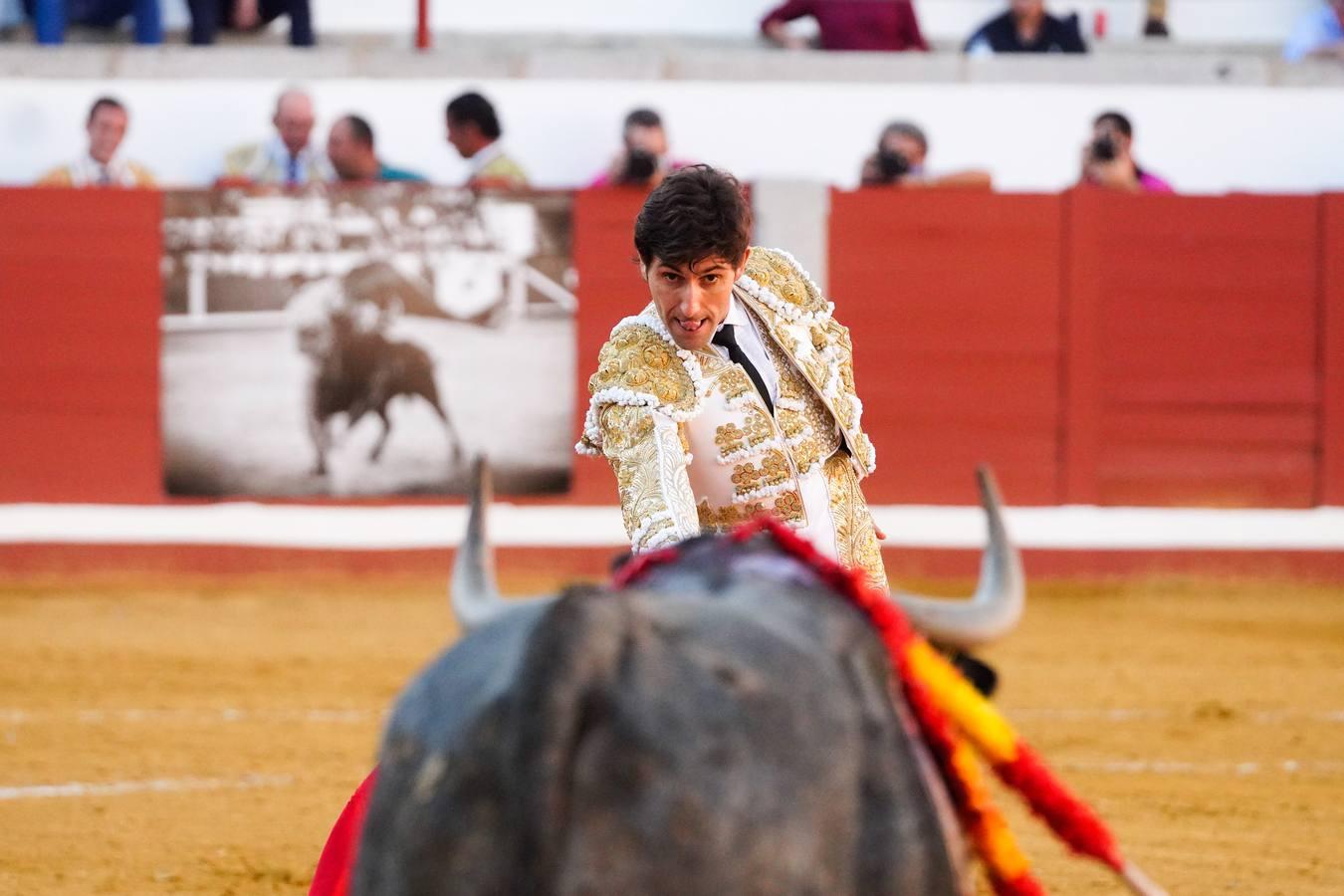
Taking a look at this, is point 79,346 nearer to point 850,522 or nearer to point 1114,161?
point 1114,161

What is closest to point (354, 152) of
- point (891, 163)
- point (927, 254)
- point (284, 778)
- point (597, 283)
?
point (597, 283)

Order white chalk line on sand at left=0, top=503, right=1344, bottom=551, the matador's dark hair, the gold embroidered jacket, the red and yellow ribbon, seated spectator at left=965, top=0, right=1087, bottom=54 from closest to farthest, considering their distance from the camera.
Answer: the red and yellow ribbon
the matador's dark hair
the gold embroidered jacket
white chalk line on sand at left=0, top=503, right=1344, bottom=551
seated spectator at left=965, top=0, right=1087, bottom=54

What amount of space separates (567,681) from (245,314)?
6192 millimetres

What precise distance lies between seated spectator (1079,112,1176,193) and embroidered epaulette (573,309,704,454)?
214 inches

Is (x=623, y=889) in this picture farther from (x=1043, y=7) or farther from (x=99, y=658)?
(x=1043, y=7)

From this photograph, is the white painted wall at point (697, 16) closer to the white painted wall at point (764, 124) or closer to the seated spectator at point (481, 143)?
the white painted wall at point (764, 124)

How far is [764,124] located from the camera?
25.7 feet

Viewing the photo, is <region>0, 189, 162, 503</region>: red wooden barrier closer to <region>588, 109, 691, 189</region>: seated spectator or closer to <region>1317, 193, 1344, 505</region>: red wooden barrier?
<region>588, 109, 691, 189</region>: seated spectator

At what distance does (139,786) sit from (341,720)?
2.66 ft

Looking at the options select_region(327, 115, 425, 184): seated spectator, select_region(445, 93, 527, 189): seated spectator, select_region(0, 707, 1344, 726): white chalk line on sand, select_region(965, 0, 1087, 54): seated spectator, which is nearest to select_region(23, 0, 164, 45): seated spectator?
select_region(327, 115, 425, 184): seated spectator

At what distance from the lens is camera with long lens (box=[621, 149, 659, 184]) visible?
7199 millimetres

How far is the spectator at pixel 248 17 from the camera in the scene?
8078 millimetres

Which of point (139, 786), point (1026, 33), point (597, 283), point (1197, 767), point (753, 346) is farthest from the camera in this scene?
point (1026, 33)

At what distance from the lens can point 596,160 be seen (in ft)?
25.6
